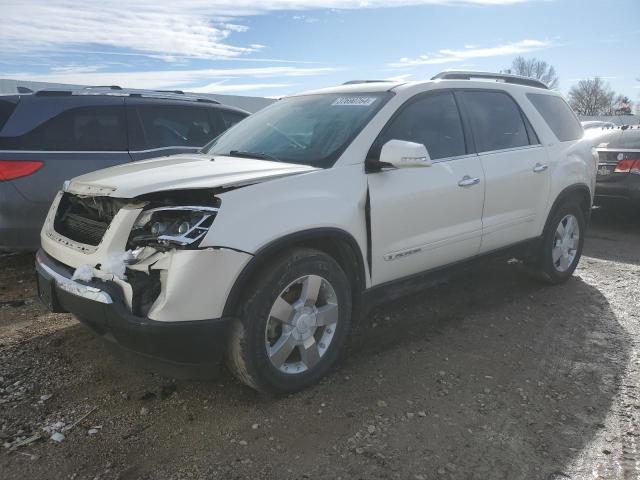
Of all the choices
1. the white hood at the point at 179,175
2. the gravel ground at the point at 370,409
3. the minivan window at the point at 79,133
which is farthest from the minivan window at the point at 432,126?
the minivan window at the point at 79,133

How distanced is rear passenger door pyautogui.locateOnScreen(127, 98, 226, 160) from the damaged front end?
269 cm

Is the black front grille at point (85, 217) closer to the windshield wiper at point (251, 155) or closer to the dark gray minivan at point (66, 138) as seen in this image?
the windshield wiper at point (251, 155)

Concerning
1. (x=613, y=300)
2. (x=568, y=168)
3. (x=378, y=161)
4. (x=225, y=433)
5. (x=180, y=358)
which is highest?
(x=378, y=161)

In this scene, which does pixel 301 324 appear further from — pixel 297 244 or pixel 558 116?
pixel 558 116

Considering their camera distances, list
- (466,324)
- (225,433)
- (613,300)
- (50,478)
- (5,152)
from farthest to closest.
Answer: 1. (613,300)
2. (5,152)
3. (466,324)
4. (225,433)
5. (50,478)

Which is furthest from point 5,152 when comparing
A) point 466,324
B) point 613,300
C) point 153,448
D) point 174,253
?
point 613,300

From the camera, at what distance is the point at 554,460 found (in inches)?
102

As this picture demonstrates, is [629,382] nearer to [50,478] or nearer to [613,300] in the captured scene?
[613,300]

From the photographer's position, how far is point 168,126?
5.79 metres

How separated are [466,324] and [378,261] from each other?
1291mm

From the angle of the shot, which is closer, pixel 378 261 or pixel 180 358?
pixel 180 358

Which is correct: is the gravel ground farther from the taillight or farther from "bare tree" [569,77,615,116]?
"bare tree" [569,77,615,116]

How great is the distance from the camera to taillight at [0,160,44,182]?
4.55 metres

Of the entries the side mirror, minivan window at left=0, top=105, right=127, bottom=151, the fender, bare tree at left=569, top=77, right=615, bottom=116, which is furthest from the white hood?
bare tree at left=569, top=77, right=615, bottom=116
